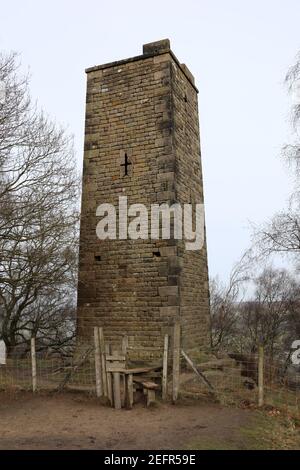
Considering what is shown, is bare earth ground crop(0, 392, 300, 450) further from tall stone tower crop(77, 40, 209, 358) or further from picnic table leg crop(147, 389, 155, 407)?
tall stone tower crop(77, 40, 209, 358)

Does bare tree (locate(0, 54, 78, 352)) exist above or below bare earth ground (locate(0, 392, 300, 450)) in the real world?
above

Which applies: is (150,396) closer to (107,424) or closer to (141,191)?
(107,424)

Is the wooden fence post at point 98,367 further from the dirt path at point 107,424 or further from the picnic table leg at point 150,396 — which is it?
the picnic table leg at point 150,396

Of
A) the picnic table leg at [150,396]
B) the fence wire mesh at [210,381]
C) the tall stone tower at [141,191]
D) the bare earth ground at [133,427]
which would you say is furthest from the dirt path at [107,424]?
the tall stone tower at [141,191]

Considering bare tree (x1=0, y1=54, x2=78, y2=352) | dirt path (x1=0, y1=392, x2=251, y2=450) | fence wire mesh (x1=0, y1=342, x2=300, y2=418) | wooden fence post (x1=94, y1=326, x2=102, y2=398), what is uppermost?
bare tree (x1=0, y1=54, x2=78, y2=352)

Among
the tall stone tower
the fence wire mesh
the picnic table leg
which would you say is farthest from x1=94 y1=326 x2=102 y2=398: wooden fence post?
the tall stone tower

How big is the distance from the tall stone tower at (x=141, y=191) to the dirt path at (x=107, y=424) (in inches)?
95.7

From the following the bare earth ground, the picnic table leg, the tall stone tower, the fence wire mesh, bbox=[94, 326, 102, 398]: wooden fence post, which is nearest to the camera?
the bare earth ground

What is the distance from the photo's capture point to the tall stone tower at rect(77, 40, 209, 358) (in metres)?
9.77

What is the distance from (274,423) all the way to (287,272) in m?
25.5

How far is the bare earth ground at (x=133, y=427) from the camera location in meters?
5.45

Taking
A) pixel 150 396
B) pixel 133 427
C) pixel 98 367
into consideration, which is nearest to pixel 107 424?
pixel 133 427

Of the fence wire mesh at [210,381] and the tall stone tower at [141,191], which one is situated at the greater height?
the tall stone tower at [141,191]
